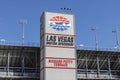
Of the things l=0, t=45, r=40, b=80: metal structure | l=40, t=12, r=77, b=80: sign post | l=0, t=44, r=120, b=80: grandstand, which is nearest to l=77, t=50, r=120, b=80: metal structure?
l=0, t=44, r=120, b=80: grandstand

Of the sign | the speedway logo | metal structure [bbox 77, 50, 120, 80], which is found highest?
the speedway logo

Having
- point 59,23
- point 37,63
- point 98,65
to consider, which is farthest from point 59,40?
point 98,65

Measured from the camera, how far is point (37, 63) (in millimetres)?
88750

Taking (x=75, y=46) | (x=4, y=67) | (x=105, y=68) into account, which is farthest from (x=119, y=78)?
(x=4, y=67)

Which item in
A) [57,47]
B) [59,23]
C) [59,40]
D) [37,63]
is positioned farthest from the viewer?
[37,63]

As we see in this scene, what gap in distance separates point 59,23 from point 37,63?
12.9 meters

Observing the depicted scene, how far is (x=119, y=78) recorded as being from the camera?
94.4 m

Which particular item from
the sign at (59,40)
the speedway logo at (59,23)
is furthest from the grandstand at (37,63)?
the speedway logo at (59,23)

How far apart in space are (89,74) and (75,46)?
40.2ft

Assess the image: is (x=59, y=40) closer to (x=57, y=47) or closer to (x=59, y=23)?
(x=57, y=47)

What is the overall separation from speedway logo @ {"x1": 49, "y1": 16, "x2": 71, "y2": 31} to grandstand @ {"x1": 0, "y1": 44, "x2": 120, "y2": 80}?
8014 millimetres

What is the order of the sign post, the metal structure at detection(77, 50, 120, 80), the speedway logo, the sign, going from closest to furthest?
the sign post < the sign < the speedway logo < the metal structure at detection(77, 50, 120, 80)

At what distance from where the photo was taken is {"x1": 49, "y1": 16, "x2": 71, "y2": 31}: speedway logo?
82769 mm

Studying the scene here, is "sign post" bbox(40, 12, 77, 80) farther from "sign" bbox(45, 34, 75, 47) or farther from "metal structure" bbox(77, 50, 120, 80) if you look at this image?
"metal structure" bbox(77, 50, 120, 80)
